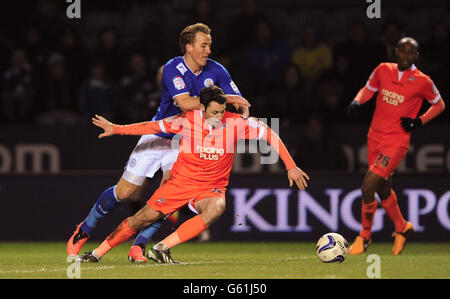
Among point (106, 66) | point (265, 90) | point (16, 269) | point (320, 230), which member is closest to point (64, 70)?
point (106, 66)

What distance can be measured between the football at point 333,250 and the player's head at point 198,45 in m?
1.77

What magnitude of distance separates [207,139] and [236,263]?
1108 millimetres

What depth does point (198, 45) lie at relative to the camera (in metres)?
7.89

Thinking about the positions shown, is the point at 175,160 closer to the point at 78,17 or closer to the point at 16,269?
the point at 16,269

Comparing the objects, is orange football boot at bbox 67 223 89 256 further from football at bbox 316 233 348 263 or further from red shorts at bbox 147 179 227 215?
football at bbox 316 233 348 263

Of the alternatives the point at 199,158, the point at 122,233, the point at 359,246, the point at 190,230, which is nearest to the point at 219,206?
the point at 190,230

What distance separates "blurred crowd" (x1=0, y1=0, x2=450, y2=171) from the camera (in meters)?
11.6

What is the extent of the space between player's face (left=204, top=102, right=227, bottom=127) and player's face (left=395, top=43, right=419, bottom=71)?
1.92 m

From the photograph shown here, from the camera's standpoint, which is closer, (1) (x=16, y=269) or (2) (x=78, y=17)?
(1) (x=16, y=269)

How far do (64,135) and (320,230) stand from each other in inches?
138

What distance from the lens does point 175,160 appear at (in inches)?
320

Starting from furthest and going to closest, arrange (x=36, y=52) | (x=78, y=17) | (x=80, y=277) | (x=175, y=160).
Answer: (x=78, y=17) < (x=36, y=52) < (x=175, y=160) < (x=80, y=277)

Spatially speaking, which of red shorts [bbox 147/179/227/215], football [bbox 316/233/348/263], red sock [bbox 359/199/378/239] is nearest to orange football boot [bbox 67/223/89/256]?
red shorts [bbox 147/179/227/215]

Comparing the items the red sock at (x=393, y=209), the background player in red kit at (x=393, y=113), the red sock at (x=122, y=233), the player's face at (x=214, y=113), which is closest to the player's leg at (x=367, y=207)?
the background player in red kit at (x=393, y=113)
